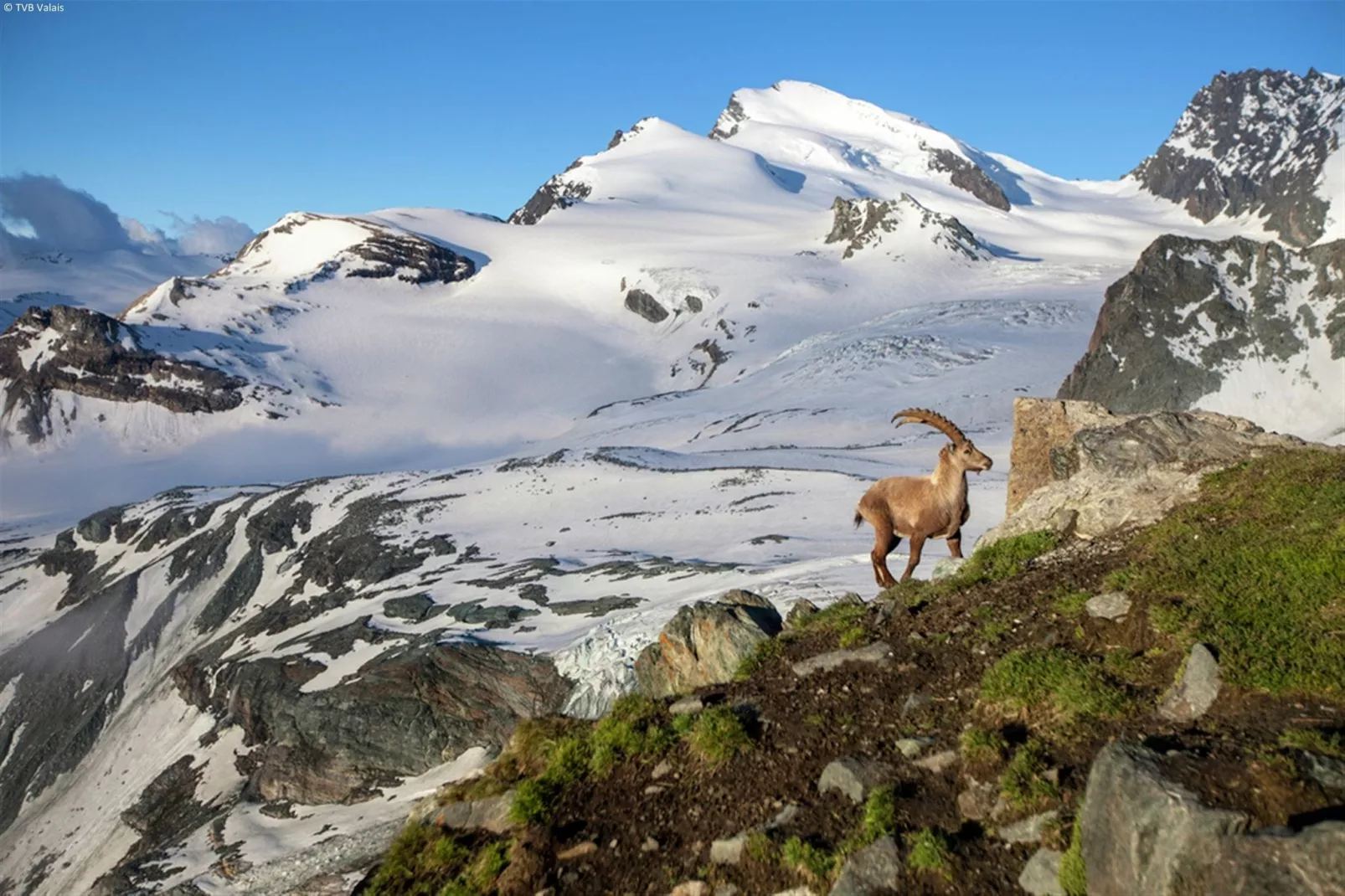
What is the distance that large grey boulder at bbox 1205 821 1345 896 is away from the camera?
5.62 metres

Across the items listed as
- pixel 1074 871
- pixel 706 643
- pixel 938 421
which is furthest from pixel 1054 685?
pixel 938 421

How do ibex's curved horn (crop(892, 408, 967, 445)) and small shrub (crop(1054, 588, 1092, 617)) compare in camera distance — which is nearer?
small shrub (crop(1054, 588, 1092, 617))

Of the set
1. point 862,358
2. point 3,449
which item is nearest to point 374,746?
point 862,358

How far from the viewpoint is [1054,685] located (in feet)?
30.6

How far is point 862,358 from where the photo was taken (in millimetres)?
145375

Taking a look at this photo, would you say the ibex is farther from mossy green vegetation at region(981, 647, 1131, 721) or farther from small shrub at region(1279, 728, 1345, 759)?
small shrub at region(1279, 728, 1345, 759)

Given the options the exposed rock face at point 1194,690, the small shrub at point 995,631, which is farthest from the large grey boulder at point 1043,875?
the small shrub at point 995,631

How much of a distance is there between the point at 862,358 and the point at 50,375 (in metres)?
170

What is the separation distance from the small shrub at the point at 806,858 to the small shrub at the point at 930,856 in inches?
28.6

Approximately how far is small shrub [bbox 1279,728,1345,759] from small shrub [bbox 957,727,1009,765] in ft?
7.43

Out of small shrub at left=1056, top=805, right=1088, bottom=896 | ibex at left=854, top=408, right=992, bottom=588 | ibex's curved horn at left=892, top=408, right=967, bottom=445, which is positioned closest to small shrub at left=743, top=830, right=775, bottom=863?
small shrub at left=1056, top=805, right=1088, bottom=896

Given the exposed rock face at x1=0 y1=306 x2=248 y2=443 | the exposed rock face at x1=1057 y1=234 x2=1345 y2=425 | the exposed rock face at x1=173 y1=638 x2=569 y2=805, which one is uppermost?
the exposed rock face at x1=1057 y1=234 x2=1345 y2=425

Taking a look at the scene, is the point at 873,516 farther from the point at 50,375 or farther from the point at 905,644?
the point at 50,375

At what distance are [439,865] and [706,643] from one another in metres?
5.97
